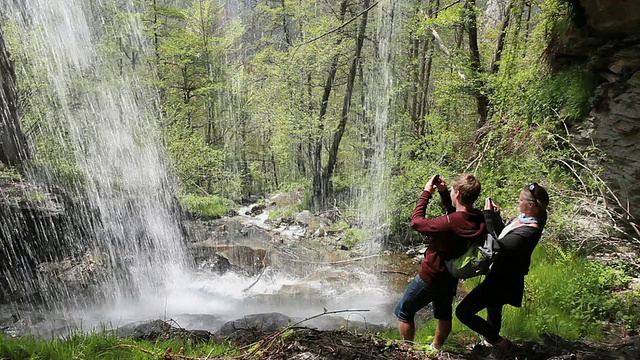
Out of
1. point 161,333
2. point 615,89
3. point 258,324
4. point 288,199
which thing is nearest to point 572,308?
point 615,89

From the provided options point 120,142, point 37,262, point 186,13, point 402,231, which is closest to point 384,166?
point 402,231

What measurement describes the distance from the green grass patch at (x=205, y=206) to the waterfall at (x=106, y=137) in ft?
2.30

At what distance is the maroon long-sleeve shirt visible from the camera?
2617 mm

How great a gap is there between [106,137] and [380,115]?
34.7 ft

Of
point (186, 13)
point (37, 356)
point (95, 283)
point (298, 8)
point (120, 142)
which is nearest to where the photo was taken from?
point (37, 356)

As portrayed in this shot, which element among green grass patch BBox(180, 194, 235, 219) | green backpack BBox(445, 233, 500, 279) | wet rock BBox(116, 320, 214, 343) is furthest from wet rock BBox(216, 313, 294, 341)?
green grass patch BBox(180, 194, 235, 219)

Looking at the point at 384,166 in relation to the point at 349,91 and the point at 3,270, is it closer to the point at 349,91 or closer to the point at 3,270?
the point at 349,91

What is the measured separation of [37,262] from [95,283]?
1511mm

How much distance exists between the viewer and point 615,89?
208 inches

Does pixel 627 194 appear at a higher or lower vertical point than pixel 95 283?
higher

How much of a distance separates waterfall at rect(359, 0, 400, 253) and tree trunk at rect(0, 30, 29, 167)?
10.5 m

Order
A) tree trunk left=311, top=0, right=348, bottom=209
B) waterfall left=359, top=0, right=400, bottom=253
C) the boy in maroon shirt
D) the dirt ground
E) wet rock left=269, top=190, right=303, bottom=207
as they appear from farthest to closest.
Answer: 1. wet rock left=269, top=190, right=303, bottom=207
2. tree trunk left=311, top=0, right=348, bottom=209
3. waterfall left=359, top=0, right=400, bottom=253
4. the boy in maroon shirt
5. the dirt ground

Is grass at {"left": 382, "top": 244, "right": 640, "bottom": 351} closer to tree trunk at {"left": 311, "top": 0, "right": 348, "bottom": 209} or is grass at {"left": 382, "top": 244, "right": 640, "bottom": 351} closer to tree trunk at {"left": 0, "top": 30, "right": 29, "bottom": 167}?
tree trunk at {"left": 311, "top": 0, "right": 348, "bottom": 209}

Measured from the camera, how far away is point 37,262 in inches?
336
